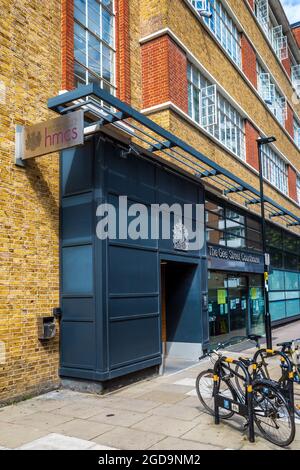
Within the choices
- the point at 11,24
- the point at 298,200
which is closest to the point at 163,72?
the point at 11,24

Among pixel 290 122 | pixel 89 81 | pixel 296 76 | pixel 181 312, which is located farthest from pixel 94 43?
pixel 296 76

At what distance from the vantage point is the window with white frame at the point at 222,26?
51.1 ft

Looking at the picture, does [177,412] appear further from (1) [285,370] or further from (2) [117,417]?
(1) [285,370]

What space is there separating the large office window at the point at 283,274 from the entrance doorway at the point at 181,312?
7.58 meters

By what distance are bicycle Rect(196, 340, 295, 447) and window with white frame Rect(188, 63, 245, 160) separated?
9405mm

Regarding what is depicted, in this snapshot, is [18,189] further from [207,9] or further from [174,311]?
[207,9]

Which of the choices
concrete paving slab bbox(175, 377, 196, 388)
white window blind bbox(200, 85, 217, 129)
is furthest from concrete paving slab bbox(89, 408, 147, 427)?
white window blind bbox(200, 85, 217, 129)

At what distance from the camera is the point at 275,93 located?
81.9 ft

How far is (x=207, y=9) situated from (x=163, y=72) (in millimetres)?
4976

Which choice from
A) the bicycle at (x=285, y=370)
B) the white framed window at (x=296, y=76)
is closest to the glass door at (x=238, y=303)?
the bicycle at (x=285, y=370)

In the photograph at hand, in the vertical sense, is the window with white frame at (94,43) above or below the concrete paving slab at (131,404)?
above

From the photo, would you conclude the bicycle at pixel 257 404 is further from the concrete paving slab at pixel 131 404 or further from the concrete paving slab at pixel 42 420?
the concrete paving slab at pixel 42 420

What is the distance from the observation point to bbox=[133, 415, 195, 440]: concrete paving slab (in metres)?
6.22

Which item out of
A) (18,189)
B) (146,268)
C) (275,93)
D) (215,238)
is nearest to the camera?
(18,189)
